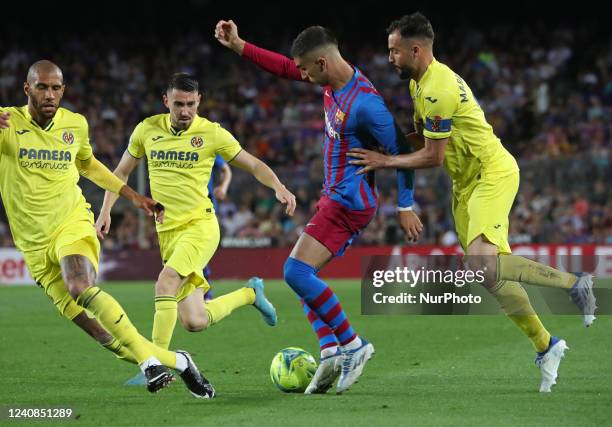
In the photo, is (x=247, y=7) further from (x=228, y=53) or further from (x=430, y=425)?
(x=430, y=425)

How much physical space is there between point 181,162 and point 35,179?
1.53 m

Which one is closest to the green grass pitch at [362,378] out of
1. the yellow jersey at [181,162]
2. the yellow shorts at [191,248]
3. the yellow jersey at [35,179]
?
the yellow shorts at [191,248]

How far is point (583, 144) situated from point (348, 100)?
16581 mm

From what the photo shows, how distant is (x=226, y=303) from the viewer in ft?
31.8

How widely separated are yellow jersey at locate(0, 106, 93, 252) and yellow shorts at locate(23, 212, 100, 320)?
0.06 m

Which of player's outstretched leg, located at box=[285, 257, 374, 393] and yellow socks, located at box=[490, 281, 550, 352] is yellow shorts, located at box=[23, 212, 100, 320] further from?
yellow socks, located at box=[490, 281, 550, 352]

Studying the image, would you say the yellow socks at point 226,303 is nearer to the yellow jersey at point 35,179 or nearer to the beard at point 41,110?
the yellow jersey at point 35,179

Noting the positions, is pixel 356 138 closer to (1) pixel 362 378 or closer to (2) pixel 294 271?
(2) pixel 294 271

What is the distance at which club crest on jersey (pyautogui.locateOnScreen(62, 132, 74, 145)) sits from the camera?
8.10m

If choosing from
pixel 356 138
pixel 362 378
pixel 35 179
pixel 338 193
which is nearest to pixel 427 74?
pixel 356 138

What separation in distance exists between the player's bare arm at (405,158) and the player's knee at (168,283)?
1.89m

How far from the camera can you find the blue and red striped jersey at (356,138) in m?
7.43
